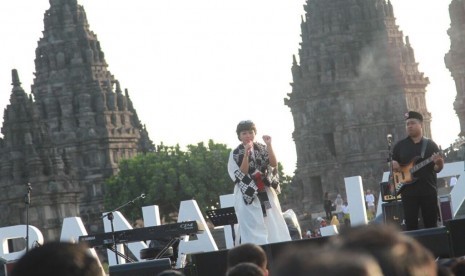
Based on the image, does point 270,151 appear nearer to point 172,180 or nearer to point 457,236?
point 457,236

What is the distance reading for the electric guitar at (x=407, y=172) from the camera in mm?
16656

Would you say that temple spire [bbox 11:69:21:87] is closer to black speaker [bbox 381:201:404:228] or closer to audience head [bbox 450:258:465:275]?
black speaker [bbox 381:201:404:228]

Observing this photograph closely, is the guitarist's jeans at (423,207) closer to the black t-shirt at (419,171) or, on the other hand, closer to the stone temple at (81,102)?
the black t-shirt at (419,171)

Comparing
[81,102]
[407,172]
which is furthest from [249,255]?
[81,102]

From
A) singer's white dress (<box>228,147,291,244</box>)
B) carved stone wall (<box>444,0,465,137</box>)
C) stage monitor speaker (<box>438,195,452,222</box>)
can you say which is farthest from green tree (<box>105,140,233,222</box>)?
singer's white dress (<box>228,147,291,244</box>)

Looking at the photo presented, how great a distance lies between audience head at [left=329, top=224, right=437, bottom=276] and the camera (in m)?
5.53

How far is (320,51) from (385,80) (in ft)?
19.1

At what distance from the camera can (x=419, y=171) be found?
16734 millimetres

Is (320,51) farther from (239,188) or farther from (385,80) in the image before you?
(239,188)

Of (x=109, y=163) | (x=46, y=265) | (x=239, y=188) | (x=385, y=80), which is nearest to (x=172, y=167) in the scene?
(x=109, y=163)

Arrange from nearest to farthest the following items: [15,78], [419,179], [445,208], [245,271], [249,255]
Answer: [245,271], [249,255], [419,179], [445,208], [15,78]

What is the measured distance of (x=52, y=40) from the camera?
13750 centimetres

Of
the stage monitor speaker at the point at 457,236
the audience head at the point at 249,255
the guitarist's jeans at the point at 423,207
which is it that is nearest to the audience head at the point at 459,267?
the audience head at the point at 249,255

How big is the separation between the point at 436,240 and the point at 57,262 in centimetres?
834
